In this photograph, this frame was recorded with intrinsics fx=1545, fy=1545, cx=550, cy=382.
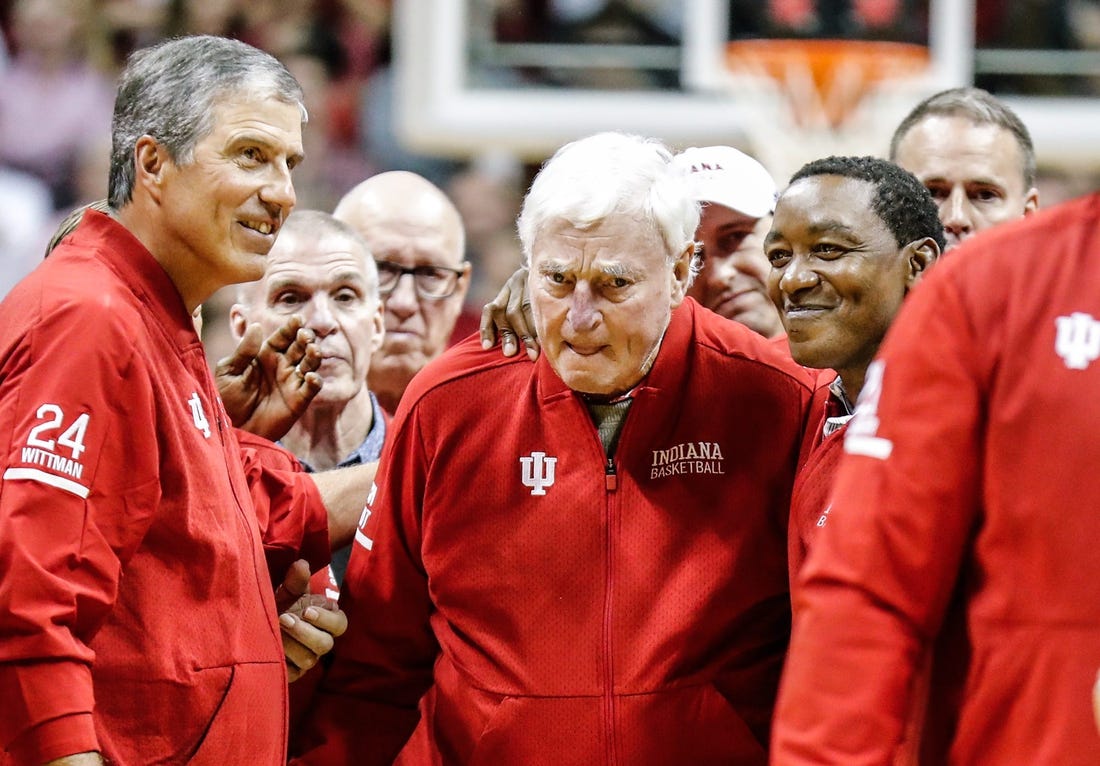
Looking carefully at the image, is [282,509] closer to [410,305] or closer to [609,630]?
[609,630]

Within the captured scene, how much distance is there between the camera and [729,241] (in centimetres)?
435

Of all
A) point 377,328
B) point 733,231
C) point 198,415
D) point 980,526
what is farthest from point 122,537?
point 733,231

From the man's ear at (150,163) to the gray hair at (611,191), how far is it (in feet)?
2.49

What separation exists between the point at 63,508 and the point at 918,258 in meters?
1.76

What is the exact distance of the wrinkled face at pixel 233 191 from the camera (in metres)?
2.93

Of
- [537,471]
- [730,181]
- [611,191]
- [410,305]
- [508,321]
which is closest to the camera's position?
[611,191]

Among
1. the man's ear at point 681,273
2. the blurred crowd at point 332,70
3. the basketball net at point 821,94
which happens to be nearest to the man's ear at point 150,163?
the man's ear at point 681,273

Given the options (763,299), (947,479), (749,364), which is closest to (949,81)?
(763,299)

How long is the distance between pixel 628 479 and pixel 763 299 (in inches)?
53.3

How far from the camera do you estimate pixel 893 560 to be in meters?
Answer: 2.01

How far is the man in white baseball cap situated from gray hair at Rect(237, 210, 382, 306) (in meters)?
0.94

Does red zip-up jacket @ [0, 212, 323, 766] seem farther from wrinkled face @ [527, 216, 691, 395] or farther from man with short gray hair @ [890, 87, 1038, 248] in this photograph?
man with short gray hair @ [890, 87, 1038, 248]

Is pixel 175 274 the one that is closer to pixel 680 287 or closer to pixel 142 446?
pixel 142 446

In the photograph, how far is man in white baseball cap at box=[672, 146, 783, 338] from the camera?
4137 mm
